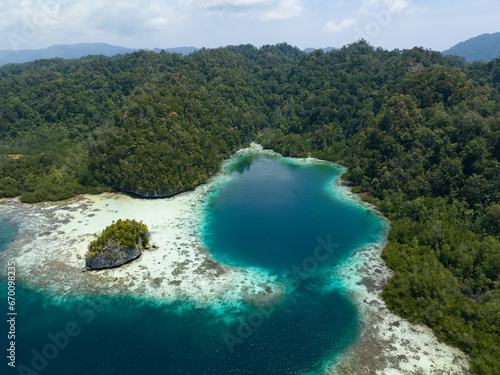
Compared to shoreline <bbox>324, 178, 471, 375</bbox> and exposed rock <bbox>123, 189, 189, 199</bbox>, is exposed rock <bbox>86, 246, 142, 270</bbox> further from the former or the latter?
shoreline <bbox>324, 178, 471, 375</bbox>

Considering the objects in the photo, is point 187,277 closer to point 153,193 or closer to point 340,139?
point 153,193

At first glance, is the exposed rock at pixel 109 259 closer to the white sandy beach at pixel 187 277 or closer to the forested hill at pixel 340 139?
the white sandy beach at pixel 187 277

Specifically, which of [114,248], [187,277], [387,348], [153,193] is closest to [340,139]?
[153,193]

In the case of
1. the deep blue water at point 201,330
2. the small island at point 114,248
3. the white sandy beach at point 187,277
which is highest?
the small island at point 114,248

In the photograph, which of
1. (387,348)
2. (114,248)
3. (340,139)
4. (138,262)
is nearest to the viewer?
(387,348)

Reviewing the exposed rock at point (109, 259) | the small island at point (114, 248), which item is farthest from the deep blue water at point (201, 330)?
the small island at point (114, 248)

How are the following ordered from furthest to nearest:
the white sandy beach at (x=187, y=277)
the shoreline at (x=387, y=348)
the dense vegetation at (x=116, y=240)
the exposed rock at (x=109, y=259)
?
1. the dense vegetation at (x=116, y=240)
2. the exposed rock at (x=109, y=259)
3. the white sandy beach at (x=187, y=277)
4. the shoreline at (x=387, y=348)

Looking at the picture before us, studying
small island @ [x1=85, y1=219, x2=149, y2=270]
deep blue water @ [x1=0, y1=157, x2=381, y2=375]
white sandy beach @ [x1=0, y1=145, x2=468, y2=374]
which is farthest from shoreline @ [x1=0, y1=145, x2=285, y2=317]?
deep blue water @ [x1=0, y1=157, x2=381, y2=375]
